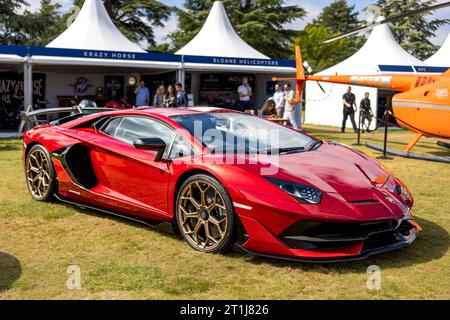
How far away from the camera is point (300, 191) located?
398cm

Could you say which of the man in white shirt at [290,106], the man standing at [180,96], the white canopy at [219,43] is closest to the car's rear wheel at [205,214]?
the man standing at [180,96]

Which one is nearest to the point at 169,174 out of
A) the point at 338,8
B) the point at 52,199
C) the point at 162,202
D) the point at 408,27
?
the point at 162,202

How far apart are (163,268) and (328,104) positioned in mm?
22354

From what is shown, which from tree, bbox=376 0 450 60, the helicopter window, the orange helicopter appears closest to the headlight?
the orange helicopter

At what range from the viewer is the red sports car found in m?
3.92

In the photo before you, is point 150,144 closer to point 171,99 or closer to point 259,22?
point 171,99

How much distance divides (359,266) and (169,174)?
6.00 ft

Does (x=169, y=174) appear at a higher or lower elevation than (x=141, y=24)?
lower

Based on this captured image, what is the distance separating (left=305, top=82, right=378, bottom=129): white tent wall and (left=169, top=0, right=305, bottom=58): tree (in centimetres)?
1762

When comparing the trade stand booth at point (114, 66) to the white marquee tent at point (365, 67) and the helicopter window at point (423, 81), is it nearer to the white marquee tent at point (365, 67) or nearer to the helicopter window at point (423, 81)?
the white marquee tent at point (365, 67)

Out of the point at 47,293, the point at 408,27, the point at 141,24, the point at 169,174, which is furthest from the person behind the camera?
the point at 408,27

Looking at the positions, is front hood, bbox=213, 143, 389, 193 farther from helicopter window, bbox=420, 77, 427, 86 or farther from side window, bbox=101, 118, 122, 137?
helicopter window, bbox=420, 77, 427, 86

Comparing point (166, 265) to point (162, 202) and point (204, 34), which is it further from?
point (204, 34)

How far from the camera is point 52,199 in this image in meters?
6.16
